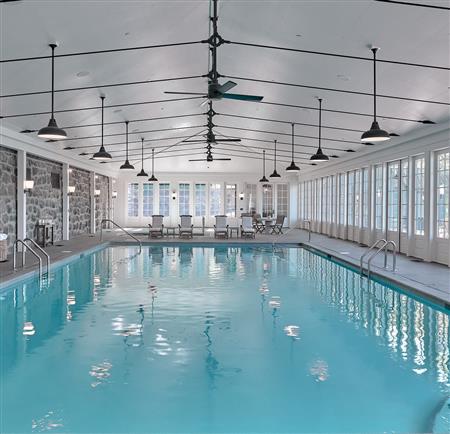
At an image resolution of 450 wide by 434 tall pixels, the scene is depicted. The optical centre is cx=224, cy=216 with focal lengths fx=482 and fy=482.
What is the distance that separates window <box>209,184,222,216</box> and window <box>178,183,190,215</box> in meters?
1.16

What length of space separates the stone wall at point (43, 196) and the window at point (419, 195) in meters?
9.49

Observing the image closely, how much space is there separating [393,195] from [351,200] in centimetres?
353

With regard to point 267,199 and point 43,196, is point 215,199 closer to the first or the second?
point 267,199

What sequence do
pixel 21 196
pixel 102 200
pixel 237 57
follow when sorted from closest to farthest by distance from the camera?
pixel 237 57 → pixel 21 196 → pixel 102 200

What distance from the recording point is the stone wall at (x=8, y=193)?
1068 centimetres

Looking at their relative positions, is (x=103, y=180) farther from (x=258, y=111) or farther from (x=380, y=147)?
(x=380, y=147)

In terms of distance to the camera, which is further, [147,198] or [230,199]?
[230,199]

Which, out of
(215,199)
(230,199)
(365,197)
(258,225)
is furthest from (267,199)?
(365,197)

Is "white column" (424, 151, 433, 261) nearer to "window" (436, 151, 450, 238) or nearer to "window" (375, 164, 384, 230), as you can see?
"window" (436, 151, 450, 238)

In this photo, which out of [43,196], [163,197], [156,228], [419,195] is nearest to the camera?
[419,195]

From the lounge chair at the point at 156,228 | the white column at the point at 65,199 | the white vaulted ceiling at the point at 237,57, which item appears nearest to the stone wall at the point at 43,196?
the white column at the point at 65,199

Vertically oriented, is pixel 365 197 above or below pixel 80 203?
above

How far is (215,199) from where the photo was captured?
2430 centimetres

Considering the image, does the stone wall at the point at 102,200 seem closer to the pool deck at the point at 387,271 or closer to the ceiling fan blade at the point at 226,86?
the pool deck at the point at 387,271
